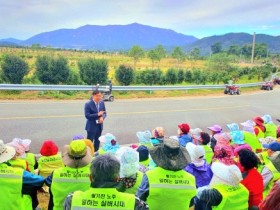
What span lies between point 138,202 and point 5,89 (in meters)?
17.5

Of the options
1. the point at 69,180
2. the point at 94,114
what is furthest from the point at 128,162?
the point at 94,114

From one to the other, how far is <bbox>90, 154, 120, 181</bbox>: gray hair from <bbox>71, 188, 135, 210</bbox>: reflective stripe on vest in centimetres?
11

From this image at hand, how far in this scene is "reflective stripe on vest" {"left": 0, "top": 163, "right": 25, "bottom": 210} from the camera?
3922mm

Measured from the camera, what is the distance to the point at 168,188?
3.77 meters

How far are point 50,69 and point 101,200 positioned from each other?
73.4 ft

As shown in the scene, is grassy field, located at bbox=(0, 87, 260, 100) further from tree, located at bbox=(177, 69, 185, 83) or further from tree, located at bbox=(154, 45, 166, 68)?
tree, located at bbox=(154, 45, 166, 68)

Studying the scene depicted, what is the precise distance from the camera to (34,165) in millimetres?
5918

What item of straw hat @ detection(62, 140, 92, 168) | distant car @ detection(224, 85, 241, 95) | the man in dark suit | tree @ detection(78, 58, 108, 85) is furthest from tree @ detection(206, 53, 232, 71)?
straw hat @ detection(62, 140, 92, 168)

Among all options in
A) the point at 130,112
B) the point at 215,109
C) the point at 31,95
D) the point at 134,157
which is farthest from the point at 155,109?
the point at 134,157

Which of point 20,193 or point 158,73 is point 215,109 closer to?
point 158,73

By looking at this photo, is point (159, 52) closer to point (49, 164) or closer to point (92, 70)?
point (92, 70)

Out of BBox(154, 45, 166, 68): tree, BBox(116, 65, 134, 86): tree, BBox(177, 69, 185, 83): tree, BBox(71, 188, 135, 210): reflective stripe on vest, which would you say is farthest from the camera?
BBox(154, 45, 166, 68): tree

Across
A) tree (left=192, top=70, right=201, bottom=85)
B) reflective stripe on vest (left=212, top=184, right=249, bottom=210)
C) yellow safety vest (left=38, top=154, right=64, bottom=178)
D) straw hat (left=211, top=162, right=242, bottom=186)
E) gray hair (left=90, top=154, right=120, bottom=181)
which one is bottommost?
tree (left=192, top=70, right=201, bottom=85)

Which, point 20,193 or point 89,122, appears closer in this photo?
point 20,193
